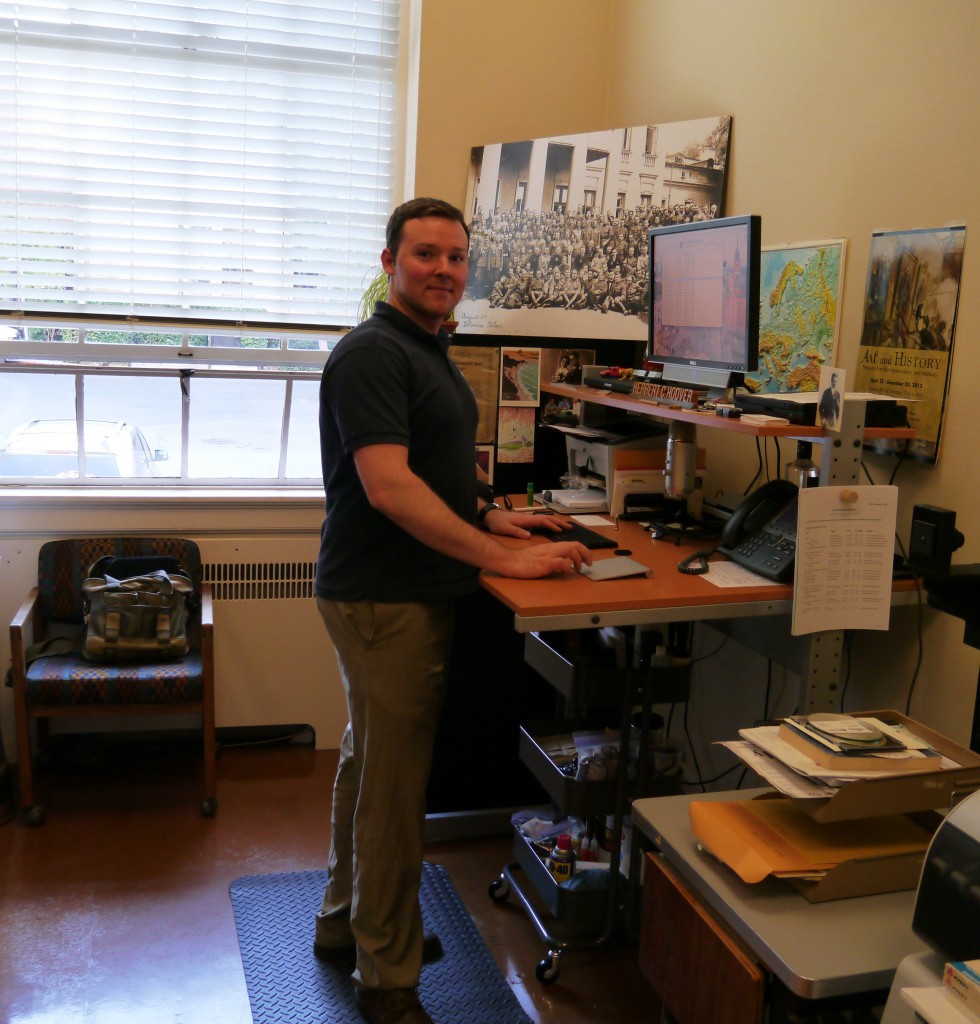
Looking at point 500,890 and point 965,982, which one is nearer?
point 965,982

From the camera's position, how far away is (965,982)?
3.65 feet

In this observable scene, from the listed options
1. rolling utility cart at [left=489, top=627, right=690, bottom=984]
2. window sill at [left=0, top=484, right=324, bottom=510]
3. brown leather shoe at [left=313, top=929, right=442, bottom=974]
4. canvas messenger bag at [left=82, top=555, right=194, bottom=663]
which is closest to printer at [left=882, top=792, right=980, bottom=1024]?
rolling utility cart at [left=489, top=627, right=690, bottom=984]

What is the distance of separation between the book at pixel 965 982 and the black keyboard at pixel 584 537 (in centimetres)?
138

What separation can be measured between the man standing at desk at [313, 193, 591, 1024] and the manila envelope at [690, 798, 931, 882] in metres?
0.67

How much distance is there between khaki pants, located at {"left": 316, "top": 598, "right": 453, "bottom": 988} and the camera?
6.86 feet

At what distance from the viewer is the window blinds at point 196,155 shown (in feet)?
10.7

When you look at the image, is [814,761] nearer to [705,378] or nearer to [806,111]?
[705,378]

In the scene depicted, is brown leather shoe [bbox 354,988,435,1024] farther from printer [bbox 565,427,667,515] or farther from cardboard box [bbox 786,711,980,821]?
printer [bbox 565,427,667,515]

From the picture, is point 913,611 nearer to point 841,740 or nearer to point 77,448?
point 841,740

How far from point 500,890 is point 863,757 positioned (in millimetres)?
1425

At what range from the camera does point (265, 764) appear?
11.4ft

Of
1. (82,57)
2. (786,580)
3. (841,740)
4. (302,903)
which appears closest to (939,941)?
(841,740)

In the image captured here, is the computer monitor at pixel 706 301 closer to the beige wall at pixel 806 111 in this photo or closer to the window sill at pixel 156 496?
the beige wall at pixel 806 111

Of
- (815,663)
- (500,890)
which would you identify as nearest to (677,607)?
(815,663)
